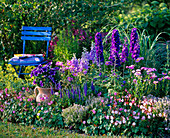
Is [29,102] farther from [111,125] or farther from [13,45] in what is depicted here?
[13,45]

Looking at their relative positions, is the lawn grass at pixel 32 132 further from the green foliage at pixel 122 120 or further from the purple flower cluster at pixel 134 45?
the purple flower cluster at pixel 134 45

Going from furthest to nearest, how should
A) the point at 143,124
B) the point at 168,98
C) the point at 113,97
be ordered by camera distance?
the point at 113,97, the point at 168,98, the point at 143,124

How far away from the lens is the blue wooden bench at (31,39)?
5680mm

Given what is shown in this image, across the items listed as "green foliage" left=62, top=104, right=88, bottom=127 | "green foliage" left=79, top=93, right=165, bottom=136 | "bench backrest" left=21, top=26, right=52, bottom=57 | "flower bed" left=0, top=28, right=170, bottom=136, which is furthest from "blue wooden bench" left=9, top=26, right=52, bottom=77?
"green foliage" left=79, top=93, right=165, bottom=136

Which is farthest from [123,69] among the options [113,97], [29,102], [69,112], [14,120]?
[14,120]

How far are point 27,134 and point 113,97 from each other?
5.43 ft

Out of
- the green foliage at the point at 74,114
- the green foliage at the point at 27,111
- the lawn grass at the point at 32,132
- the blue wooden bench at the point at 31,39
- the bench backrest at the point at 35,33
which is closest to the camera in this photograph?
the lawn grass at the point at 32,132

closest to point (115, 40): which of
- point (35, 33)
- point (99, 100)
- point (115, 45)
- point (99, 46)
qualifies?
point (115, 45)

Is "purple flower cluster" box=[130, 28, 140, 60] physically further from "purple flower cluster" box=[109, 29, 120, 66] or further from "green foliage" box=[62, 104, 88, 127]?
"green foliage" box=[62, 104, 88, 127]

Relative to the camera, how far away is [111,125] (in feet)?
12.7

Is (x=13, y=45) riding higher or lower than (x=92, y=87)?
higher

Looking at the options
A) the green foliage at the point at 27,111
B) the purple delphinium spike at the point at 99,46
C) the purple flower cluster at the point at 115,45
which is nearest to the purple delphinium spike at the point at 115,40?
the purple flower cluster at the point at 115,45

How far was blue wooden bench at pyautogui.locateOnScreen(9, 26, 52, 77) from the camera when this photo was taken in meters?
5.68

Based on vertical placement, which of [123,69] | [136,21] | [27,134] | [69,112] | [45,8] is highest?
[45,8]
